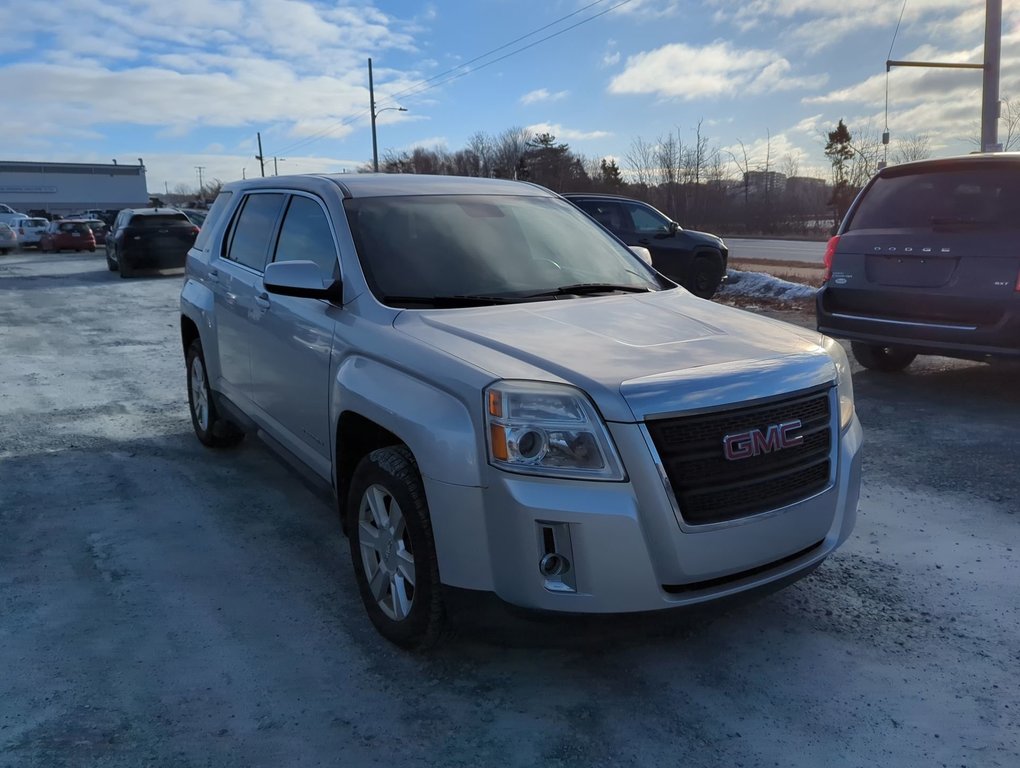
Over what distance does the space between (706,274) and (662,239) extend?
3.14 feet

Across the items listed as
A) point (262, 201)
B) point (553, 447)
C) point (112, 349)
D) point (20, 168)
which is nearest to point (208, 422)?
point (262, 201)

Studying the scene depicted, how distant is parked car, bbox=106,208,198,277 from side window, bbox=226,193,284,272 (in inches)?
680

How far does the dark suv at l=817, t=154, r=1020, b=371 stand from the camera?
6250 millimetres

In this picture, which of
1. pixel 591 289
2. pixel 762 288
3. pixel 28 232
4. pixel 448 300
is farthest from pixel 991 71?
pixel 28 232

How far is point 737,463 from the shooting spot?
282 centimetres

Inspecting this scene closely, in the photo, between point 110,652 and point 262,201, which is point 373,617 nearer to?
point 110,652

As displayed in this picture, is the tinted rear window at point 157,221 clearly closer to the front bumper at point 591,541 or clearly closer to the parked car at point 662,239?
the parked car at point 662,239

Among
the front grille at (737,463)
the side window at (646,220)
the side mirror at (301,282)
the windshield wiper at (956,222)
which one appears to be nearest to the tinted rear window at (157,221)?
the side window at (646,220)

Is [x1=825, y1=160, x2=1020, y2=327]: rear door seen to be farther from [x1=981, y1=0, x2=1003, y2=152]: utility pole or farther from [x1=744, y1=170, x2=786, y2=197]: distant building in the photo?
[x1=744, y1=170, x2=786, y2=197]: distant building

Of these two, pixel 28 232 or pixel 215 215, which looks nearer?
Result: pixel 215 215

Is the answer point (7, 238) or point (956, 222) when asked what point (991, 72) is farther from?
point (7, 238)

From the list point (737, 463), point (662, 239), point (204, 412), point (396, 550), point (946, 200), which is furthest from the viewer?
point (662, 239)

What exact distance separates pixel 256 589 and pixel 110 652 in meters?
0.69

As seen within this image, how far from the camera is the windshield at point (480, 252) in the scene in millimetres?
3768
